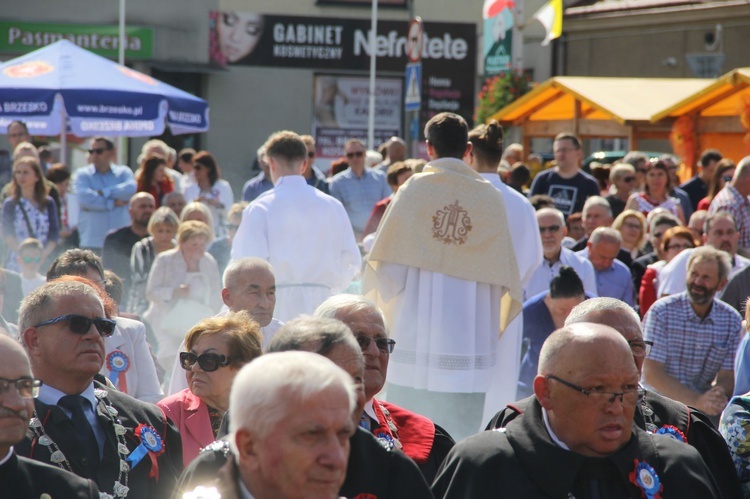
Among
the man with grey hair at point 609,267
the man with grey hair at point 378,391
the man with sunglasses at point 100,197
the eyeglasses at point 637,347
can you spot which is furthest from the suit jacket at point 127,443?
the man with sunglasses at point 100,197

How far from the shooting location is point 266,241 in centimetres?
767

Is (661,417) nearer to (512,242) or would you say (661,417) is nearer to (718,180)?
(512,242)

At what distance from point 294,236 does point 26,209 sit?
5008 mm

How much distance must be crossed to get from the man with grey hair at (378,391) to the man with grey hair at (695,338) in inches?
144

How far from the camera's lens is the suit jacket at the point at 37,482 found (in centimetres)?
344

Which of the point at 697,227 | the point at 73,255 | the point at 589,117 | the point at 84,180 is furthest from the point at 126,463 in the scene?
the point at 589,117

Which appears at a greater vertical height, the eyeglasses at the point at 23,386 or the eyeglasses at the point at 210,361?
the eyeglasses at the point at 23,386

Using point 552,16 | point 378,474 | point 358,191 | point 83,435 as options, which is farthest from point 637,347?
point 552,16

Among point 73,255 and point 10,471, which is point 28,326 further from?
point 73,255

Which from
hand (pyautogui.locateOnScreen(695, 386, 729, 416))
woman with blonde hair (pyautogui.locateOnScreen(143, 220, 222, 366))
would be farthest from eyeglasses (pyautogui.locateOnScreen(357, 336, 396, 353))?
woman with blonde hair (pyautogui.locateOnScreen(143, 220, 222, 366))

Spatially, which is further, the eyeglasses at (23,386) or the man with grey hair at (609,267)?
the man with grey hair at (609,267)

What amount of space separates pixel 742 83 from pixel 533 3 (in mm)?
16616

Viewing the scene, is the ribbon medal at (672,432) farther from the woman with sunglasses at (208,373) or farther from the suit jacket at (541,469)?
the woman with sunglasses at (208,373)

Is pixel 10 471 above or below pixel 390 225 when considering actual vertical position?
below
